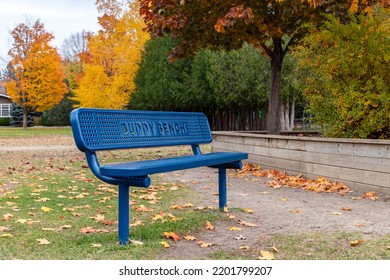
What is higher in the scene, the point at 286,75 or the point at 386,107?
the point at 286,75

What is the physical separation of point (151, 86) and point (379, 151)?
93.8ft

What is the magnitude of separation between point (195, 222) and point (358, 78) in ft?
15.9

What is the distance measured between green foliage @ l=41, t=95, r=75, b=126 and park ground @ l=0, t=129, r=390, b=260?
48.6 metres

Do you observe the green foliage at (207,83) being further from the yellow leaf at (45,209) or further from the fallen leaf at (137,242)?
the fallen leaf at (137,242)

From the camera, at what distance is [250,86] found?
2917 centimetres

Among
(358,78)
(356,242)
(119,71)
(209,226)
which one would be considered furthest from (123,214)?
(119,71)

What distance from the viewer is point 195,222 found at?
5578 mm

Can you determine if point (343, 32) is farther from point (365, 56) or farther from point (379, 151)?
point (379, 151)

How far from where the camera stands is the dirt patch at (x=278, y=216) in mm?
4797

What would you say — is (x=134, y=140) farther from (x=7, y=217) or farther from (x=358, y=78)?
(x=358, y=78)

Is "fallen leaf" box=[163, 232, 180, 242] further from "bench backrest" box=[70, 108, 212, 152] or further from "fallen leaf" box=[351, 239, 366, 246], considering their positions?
"fallen leaf" box=[351, 239, 366, 246]

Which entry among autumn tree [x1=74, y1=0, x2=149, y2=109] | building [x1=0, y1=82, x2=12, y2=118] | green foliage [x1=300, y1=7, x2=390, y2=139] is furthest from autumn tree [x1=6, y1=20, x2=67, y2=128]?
green foliage [x1=300, y1=7, x2=390, y2=139]

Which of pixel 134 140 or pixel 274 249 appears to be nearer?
pixel 274 249
